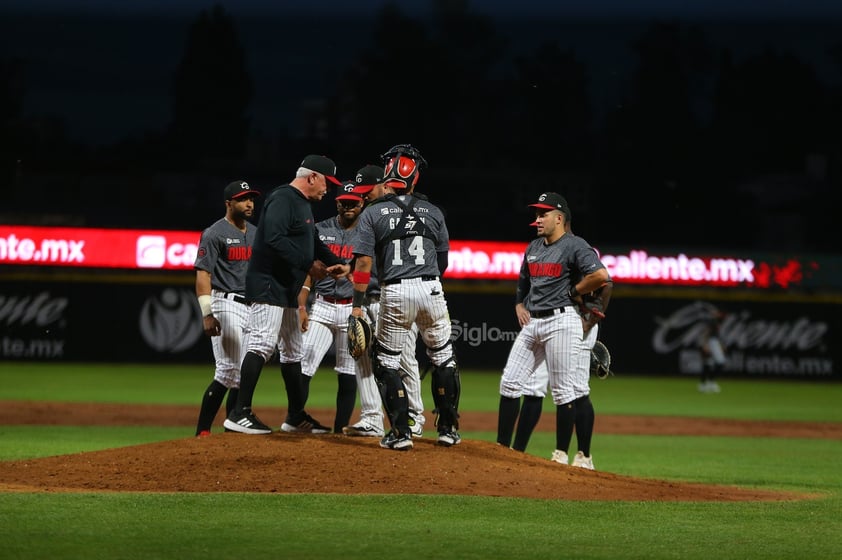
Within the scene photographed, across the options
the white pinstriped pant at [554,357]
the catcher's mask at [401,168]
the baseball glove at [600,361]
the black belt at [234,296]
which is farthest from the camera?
the baseball glove at [600,361]

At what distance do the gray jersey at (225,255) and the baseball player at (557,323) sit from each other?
213cm

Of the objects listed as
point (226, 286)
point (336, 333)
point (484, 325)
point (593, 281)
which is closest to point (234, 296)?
point (226, 286)

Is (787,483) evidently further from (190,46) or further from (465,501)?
(190,46)

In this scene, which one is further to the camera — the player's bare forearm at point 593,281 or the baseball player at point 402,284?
the player's bare forearm at point 593,281

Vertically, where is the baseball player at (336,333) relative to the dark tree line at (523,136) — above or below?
below

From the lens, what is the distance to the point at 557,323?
8438 millimetres

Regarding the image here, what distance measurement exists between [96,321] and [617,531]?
66.9 feet

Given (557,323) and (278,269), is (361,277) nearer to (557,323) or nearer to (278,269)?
(278,269)

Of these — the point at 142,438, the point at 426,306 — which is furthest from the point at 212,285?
the point at 142,438

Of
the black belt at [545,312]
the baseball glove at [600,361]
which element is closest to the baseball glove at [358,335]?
the black belt at [545,312]

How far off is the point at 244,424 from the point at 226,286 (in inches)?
49.0

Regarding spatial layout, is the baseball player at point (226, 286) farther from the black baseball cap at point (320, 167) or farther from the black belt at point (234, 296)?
the black baseball cap at point (320, 167)

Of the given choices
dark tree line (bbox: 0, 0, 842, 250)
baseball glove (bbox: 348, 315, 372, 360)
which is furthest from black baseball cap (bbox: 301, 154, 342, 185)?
dark tree line (bbox: 0, 0, 842, 250)

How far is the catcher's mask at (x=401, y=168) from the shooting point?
7617 mm
